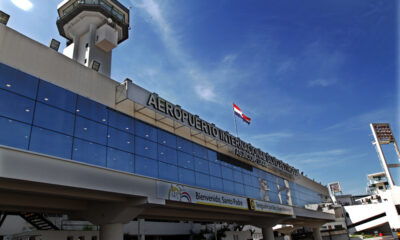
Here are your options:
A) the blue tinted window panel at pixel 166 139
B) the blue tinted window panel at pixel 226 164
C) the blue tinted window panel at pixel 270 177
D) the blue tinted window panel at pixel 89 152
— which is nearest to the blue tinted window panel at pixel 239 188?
the blue tinted window panel at pixel 226 164

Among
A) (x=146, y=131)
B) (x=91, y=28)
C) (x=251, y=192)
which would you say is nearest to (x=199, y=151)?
(x=146, y=131)

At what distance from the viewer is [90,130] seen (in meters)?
19.4

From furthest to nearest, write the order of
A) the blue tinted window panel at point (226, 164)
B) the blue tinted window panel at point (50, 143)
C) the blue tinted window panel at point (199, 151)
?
the blue tinted window panel at point (226, 164) → the blue tinted window panel at point (199, 151) → the blue tinted window panel at point (50, 143)

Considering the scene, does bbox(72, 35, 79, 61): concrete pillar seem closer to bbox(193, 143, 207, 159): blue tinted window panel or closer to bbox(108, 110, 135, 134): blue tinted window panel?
bbox(108, 110, 135, 134): blue tinted window panel

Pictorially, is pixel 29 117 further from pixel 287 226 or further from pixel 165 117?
pixel 287 226

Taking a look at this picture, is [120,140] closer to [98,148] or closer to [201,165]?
[98,148]

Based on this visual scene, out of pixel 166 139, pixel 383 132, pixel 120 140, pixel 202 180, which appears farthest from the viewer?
pixel 383 132

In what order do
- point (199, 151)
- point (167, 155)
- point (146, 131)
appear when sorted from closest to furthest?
1. point (146, 131)
2. point (167, 155)
3. point (199, 151)

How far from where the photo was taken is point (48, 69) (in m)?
18.1

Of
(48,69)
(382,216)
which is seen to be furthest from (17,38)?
(382,216)

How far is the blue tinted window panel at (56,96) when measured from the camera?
17.4 m

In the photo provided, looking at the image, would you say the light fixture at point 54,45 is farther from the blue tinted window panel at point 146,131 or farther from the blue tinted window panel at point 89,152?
the blue tinted window panel at point 146,131

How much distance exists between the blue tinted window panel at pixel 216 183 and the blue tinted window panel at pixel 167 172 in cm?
572

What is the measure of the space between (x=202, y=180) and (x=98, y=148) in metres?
12.2
